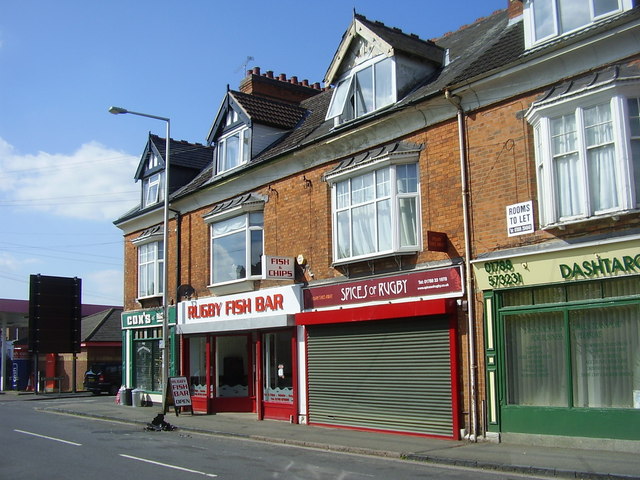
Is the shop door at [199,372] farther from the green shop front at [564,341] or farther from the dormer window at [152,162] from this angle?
the green shop front at [564,341]

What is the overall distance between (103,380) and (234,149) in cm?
1859

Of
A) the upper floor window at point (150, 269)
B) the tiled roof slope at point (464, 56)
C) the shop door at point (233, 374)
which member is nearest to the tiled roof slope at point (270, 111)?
the tiled roof slope at point (464, 56)

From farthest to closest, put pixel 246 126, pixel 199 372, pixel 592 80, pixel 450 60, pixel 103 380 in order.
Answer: pixel 103 380, pixel 199 372, pixel 246 126, pixel 450 60, pixel 592 80

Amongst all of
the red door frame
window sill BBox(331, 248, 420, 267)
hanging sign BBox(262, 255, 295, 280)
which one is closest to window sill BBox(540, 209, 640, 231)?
window sill BBox(331, 248, 420, 267)

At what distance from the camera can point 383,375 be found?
614 inches

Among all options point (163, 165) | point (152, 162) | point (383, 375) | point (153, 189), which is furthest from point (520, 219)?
point (152, 162)

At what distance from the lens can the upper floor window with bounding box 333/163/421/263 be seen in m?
15.3

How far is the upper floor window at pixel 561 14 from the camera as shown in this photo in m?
12.2

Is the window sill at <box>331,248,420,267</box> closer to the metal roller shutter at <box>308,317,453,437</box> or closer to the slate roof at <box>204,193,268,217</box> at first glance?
the metal roller shutter at <box>308,317,453,437</box>

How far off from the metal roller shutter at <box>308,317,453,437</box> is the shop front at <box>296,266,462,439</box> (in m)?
0.02

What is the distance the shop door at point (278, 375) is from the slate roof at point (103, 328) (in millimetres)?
23018

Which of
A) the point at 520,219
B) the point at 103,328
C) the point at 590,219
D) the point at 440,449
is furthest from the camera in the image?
the point at 103,328

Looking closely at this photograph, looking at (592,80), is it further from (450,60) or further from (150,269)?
(150,269)

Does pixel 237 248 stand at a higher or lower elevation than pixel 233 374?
higher
